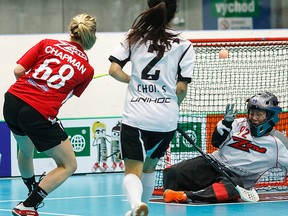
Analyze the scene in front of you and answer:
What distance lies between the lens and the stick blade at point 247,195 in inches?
315

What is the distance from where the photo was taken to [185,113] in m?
9.57

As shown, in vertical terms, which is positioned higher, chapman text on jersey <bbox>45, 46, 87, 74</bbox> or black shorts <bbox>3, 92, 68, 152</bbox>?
chapman text on jersey <bbox>45, 46, 87, 74</bbox>

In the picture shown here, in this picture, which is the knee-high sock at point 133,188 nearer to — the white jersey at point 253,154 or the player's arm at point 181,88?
the player's arm at point 181,88

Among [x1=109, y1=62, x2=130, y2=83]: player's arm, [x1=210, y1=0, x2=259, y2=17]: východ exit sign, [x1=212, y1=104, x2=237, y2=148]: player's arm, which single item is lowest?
[x1=212, y1=104, x2=237, y2=148]: player's arm

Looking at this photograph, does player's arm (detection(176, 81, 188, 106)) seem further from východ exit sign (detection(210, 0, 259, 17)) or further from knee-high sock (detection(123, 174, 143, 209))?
východ exit sign (detection(210, 0, 259, 17))

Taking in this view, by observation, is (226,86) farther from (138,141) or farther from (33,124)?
(138,141)

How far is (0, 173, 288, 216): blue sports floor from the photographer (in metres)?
7.68

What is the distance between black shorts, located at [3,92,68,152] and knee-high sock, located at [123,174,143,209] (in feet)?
2.73

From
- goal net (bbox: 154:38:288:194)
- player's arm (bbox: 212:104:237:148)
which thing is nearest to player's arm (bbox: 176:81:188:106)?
player's arm (bbox: 212:104:237:148)

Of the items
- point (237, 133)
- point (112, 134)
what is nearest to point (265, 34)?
point (112, 134)

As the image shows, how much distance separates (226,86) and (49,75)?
160 inches

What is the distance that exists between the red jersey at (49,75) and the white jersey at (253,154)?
222 cm

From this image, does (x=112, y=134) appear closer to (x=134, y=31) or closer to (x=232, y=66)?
(x=232, y=66)

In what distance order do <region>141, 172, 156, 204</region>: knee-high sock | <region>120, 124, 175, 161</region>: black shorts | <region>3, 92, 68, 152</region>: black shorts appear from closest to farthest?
<region>120, 124, 175, 161</region>: black shorts < <region>141, 172, 156, 204</region>: knee-high sock < <region>3, 92, 68, 152</region>: black shorts
